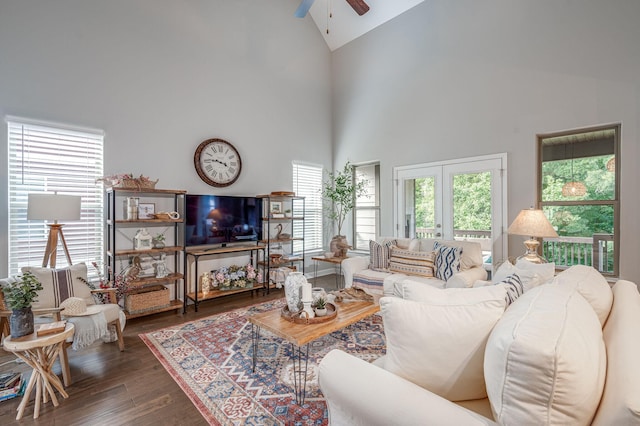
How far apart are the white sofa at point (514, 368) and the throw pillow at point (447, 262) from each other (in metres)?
2.04

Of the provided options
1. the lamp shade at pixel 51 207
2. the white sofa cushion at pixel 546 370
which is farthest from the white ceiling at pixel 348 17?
the white sofa cushion at pixel 546 370

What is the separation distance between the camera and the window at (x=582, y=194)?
3.41m

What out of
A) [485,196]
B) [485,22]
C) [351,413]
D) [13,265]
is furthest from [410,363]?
[485,22]

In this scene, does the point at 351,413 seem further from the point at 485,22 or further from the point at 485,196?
the point at 485,22

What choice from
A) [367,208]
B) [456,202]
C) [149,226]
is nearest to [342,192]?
[367,208]

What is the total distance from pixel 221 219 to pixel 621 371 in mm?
4233

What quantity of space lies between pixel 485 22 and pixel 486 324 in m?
4.60

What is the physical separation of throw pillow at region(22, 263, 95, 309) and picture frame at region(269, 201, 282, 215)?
2574mm

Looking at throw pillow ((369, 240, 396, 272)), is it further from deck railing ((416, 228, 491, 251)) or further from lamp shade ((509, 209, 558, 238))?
lamp shade ((509, 209, 558, 238))

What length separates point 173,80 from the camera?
4129 mm

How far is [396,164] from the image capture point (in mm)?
5191

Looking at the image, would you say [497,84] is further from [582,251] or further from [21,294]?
[21,294]

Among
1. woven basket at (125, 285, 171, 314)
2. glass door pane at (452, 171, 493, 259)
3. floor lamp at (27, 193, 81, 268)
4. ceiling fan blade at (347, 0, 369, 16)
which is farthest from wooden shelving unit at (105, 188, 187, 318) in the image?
glass door pane at (452, 171, 493, 259)

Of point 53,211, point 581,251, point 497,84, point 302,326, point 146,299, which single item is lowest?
point 146,299
